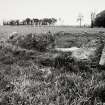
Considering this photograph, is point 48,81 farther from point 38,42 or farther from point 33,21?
point 33,21

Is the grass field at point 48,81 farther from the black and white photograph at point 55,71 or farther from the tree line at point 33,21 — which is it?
the tree line at point 33,21

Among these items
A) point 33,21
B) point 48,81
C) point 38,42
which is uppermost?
point 33,21

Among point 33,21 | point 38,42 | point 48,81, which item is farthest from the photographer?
point 33,21

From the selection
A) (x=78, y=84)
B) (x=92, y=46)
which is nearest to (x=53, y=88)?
(x=78, y=84)

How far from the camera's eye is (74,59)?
6047 mm

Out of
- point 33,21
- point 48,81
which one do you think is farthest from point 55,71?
point 33,21

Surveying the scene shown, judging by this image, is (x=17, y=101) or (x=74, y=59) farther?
(x=74, y=59)

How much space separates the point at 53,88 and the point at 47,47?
349 centimetres

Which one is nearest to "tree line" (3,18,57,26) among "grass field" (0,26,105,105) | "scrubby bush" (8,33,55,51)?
"scrubby bush" (8,33,55,51)

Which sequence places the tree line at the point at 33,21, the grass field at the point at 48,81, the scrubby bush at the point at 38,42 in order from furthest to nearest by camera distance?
the tree line at the point at 33,21 < the scrubby bush at the point at 38,42 < the grass field at the point at 48,81

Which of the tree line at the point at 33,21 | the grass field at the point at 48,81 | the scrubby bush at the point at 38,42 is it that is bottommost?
the grass field at the point at 48,81

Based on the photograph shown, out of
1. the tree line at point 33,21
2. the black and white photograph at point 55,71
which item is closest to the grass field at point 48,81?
the black and white photograph at point 55,71

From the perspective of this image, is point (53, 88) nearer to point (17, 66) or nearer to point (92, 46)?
point (17, 66)

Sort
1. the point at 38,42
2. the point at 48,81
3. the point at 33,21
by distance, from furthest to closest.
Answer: the point at 33,21, the point at 38,42, the point at 48,81
